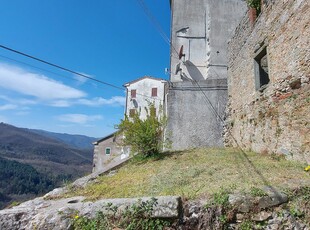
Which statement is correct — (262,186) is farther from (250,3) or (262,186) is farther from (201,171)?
(250,3)

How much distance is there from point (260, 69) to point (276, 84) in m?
1.60

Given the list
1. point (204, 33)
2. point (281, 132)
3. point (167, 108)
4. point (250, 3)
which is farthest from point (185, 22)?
point (281, 132)

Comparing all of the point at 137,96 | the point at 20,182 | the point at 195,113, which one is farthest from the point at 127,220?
the point at 20,182

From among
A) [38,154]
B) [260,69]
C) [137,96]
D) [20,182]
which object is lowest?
[20,182]

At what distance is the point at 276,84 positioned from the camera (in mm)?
5684

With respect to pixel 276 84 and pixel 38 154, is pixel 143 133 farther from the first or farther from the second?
pixel 38 154

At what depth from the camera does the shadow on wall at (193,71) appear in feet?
51.4

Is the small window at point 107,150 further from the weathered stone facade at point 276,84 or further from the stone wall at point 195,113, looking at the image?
the weathered stone facade at point 276,84

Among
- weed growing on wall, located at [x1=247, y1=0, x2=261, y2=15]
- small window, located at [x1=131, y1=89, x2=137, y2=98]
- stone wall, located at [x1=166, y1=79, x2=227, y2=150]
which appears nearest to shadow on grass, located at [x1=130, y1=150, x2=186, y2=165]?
stone wall, located at [x1=166, y1=79, x2=227, y2=150]

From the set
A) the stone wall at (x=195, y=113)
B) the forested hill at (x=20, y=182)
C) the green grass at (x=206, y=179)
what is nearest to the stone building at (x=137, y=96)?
the stone wall at (x=195, y=113)

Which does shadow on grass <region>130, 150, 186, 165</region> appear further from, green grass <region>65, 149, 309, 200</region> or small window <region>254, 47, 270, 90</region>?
small window <region>254, 47, 270, 90</region>

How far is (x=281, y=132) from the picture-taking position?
542 centimetres

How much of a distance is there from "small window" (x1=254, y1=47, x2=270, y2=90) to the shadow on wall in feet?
27.7

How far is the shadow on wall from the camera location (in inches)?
617
